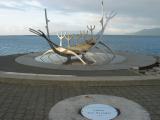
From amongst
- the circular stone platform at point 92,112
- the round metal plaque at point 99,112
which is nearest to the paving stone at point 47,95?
the circular stone platform at point 92,112

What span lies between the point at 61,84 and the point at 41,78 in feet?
2.52

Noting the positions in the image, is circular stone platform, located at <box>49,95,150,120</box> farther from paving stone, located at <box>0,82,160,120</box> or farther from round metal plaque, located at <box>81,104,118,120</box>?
paving stone, located at <box>0,82,160,120</box>

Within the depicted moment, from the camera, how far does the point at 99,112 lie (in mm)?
7395

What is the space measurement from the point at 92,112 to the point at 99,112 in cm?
16

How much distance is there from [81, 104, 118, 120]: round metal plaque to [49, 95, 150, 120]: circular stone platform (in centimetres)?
6

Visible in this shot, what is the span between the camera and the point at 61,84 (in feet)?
36.6

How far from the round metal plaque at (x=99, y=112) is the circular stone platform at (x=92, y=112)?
2.5 inches

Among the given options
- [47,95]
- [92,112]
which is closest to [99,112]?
[92,112]

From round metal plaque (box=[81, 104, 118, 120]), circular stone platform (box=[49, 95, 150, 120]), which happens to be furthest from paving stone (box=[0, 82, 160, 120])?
round metal plaque (box=[81, 104, 118, 120])

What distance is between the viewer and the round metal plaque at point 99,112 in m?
7.15

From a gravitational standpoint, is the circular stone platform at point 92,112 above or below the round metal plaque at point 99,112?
below

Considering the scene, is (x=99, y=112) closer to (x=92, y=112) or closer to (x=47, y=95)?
(x=92, y=112)

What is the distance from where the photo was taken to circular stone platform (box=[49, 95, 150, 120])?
730 cm

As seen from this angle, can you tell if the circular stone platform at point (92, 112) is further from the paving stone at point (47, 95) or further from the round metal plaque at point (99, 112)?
the paving stone at point (47, 95)
